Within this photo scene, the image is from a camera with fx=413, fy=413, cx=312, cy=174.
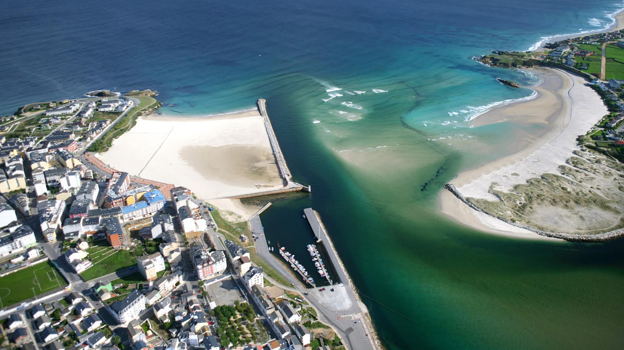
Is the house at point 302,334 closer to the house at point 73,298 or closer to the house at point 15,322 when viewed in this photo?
the house at point 73,298

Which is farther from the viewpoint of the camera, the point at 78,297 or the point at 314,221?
the point at 314,221

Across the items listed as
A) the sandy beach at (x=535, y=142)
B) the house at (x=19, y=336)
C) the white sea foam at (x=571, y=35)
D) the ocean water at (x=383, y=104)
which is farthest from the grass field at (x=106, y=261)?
the white sea foam at (x=571, y=35)

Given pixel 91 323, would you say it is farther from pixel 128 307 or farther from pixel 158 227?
pixel 158 227

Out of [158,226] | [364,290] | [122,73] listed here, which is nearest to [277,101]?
[122,73]

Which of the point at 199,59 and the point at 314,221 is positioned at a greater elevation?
the point at 199,59

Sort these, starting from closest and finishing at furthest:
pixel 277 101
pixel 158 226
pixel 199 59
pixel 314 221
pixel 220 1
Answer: pixel 158 226 → pixel 314 221 → pixel 277 101 → pixel 199 59 → pixel 220 1

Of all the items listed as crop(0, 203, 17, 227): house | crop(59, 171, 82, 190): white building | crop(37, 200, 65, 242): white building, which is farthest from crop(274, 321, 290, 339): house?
crop(59, 171, 82, 190): white building

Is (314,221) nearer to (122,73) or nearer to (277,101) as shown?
(277,101)
